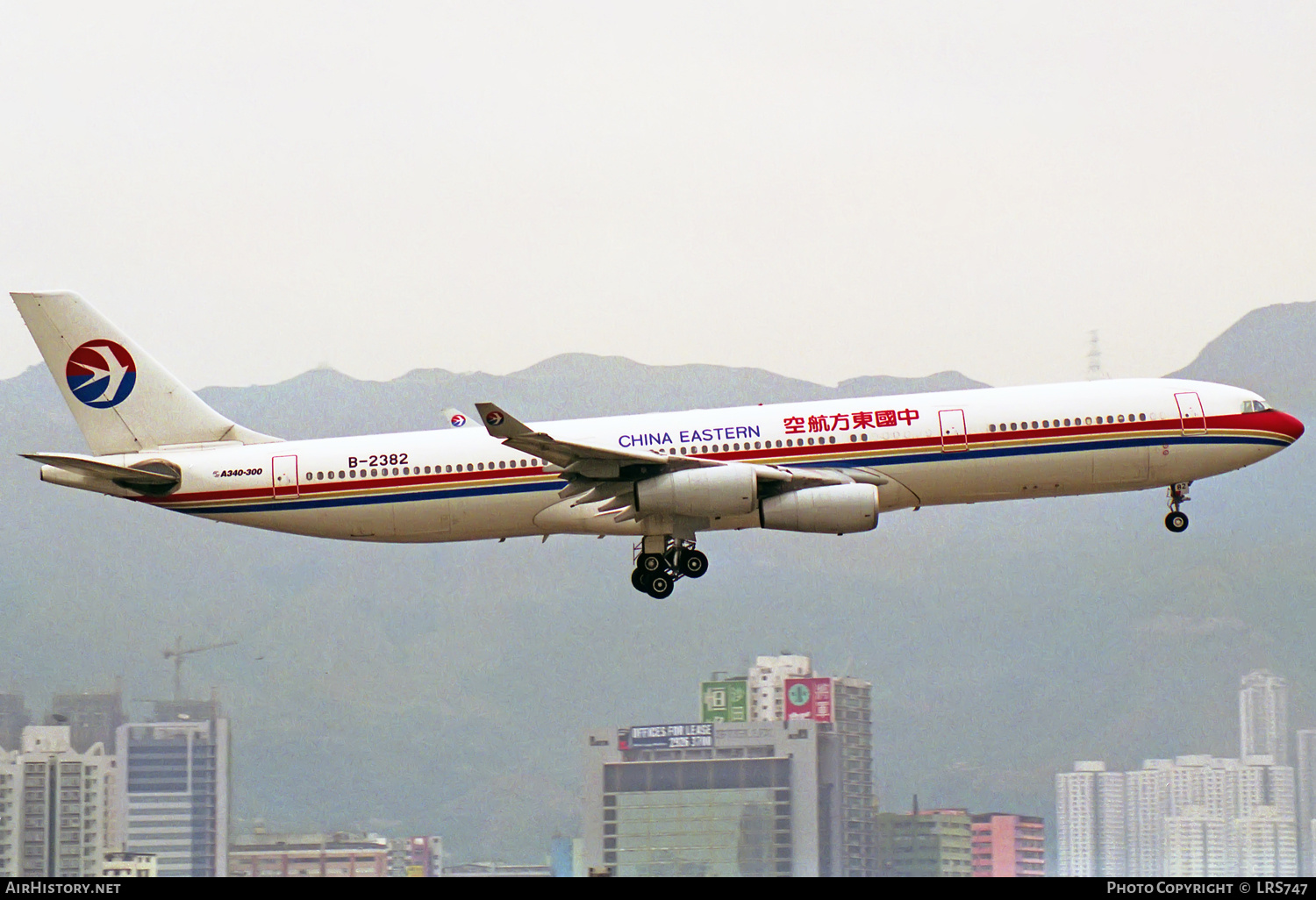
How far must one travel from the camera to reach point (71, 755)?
7224 inches

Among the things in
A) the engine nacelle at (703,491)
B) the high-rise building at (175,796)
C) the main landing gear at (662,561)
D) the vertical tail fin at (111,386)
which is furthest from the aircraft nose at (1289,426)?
the high-rise building at (175,796)

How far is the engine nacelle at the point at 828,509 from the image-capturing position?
144 ft

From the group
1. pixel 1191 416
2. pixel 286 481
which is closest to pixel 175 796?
pixel 286 481

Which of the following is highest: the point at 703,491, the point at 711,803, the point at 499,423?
the point at 499,423

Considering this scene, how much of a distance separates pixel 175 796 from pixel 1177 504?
149 m

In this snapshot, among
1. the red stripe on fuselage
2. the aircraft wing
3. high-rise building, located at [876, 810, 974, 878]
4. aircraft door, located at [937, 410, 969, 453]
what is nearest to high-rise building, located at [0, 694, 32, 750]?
high-rise building, located at [876, 810, 974, 878]

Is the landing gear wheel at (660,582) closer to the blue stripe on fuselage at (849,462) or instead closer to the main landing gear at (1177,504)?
the blue stripe on fuselage at (849,462)

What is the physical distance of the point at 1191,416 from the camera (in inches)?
1806

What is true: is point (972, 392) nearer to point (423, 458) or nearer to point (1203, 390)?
point (1203, 390)

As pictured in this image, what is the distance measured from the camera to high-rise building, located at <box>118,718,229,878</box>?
566ft

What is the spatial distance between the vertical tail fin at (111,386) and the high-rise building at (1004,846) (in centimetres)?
13224

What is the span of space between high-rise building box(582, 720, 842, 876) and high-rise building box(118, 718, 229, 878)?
1549 inches

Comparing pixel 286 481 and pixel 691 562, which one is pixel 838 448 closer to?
pixel 691 562
